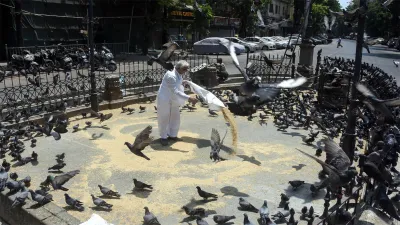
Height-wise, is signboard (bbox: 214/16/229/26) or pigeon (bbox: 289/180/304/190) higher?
signboard (bbox: 214/16/229/26)

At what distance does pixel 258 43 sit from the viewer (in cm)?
3781

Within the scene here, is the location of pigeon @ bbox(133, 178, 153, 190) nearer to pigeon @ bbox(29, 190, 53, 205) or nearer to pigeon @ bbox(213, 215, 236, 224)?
pigeon @ bbox(29, 190, 53, 205)

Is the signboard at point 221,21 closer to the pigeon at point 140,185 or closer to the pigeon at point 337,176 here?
the pigeon at point 140,185

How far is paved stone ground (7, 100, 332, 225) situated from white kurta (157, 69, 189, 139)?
0.42m

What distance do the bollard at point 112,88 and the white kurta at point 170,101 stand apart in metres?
4.04

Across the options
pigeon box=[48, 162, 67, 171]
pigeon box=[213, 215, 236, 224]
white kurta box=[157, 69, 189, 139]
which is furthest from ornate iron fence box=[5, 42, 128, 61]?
pigeon box=[213, 215, 236, 224]

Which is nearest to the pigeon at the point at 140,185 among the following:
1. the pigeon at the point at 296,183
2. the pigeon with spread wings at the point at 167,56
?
the pigeon at the point at 296,183

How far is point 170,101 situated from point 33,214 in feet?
13.1

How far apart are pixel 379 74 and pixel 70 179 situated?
8.87 m

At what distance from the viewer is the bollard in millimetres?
11828

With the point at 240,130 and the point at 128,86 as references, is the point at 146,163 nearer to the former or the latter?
the point at 240,130

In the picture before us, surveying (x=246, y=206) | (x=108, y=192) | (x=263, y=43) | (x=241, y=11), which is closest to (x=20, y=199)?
(x=108, y=192)

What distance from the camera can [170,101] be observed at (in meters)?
8.21

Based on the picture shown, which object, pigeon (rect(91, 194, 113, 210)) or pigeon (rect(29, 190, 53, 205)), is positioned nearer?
pigeon (rect(29, 190, 53, 205))
